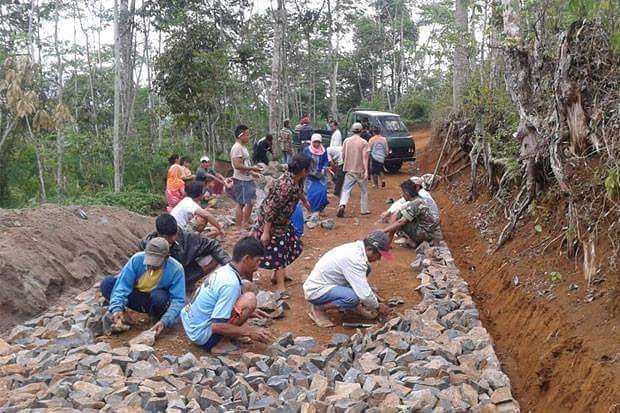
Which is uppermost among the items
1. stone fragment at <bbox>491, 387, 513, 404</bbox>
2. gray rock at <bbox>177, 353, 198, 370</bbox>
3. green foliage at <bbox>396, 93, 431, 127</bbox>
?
green foliage at <bbox>396, 93, 431, 127</bbox>

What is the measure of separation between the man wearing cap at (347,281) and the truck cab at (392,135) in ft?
30.6

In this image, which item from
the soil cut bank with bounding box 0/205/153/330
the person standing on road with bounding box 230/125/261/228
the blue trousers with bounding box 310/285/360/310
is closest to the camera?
the blue trousers with bounding box 310/285/360/310

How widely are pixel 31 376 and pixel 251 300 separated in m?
1.66

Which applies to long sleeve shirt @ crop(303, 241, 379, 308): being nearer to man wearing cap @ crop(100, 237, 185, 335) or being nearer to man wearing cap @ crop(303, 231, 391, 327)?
man wearing cap @ crop(303, 231, 391, 327)

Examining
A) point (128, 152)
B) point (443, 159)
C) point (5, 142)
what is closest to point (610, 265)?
point (443, 159)

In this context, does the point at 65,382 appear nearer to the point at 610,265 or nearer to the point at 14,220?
the point at 14,220

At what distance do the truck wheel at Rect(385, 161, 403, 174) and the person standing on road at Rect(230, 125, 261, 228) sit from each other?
22.2 feet

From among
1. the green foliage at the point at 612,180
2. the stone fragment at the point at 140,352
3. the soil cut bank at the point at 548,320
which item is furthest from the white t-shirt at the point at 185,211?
the green foliage at the point at 612,180

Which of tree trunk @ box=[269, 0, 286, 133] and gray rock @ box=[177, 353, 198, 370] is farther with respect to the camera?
tree trunk @ box=[269, 0, 286, 133]

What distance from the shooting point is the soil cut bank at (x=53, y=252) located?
5.49 metres

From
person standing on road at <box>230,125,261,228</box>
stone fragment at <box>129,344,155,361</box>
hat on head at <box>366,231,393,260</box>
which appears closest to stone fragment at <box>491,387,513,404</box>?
hat on head at <box>366,231,393,260</box>

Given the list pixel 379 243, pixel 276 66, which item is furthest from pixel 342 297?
pixel 276 66

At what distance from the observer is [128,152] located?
1475 cm

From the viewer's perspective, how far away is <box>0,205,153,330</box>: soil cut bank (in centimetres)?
549
